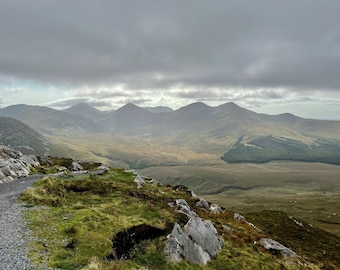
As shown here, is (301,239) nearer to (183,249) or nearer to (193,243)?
(193,243)

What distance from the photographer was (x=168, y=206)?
42188 millimetres

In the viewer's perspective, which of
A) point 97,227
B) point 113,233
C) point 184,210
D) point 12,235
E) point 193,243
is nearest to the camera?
point 12,235

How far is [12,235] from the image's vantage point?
25297mm

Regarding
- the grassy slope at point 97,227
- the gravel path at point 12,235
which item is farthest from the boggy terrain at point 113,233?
the gravel path at point 12,235

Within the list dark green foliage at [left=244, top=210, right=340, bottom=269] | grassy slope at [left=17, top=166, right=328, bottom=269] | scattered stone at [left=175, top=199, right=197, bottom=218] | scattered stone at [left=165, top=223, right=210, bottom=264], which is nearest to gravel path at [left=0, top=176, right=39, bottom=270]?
grassy slope at [left=17, top=166, right=328, bottom=269]

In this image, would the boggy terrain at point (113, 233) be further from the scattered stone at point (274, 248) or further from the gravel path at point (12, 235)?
the gravel path at point (12, 235)

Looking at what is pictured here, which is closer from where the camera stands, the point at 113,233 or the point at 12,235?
the point at 12,235

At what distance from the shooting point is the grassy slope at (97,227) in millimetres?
22922

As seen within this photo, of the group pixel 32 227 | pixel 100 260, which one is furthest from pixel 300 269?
pixel 32 227

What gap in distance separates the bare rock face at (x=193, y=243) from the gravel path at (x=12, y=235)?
1130 centimetres

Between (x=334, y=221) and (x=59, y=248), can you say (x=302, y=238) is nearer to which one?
(x=59, y=248)

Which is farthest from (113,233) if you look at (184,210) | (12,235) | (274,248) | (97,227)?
(274,248)

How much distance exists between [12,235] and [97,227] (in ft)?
23.3

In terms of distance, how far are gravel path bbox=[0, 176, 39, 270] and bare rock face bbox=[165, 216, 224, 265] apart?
1130cm
